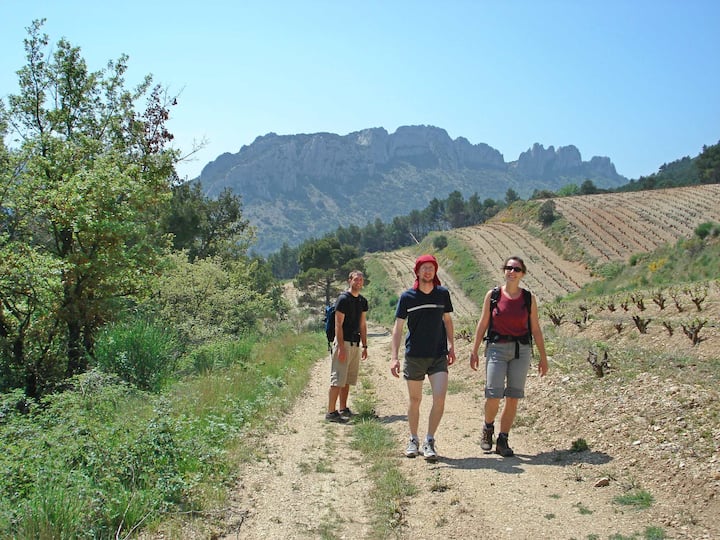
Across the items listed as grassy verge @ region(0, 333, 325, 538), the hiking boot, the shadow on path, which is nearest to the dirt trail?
the shadow on path

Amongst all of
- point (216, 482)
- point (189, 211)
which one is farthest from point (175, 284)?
point (189, 211)

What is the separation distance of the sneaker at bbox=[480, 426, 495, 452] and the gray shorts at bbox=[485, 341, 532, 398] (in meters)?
0.44

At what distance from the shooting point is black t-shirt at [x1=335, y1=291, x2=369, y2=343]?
7402mm

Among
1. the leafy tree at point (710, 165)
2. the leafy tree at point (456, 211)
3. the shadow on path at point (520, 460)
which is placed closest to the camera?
the shadow on path at point (520, 460)

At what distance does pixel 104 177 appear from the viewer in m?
11.0

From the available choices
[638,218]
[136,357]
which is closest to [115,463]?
[136,357]

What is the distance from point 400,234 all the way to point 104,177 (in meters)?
109

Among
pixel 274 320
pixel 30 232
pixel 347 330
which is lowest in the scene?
pixel 274 320

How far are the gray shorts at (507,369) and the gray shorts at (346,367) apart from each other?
2415 millimetres

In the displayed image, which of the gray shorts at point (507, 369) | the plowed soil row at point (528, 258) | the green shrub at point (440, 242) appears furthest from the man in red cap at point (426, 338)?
the green shrub at point (440, 242)

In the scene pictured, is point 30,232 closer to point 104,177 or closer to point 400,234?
point 104,177

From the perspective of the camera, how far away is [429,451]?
5.36 metres

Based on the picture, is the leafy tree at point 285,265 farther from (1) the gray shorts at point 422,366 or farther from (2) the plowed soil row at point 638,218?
(1) the gray shorts at point 422,366

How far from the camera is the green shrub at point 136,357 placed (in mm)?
9680
